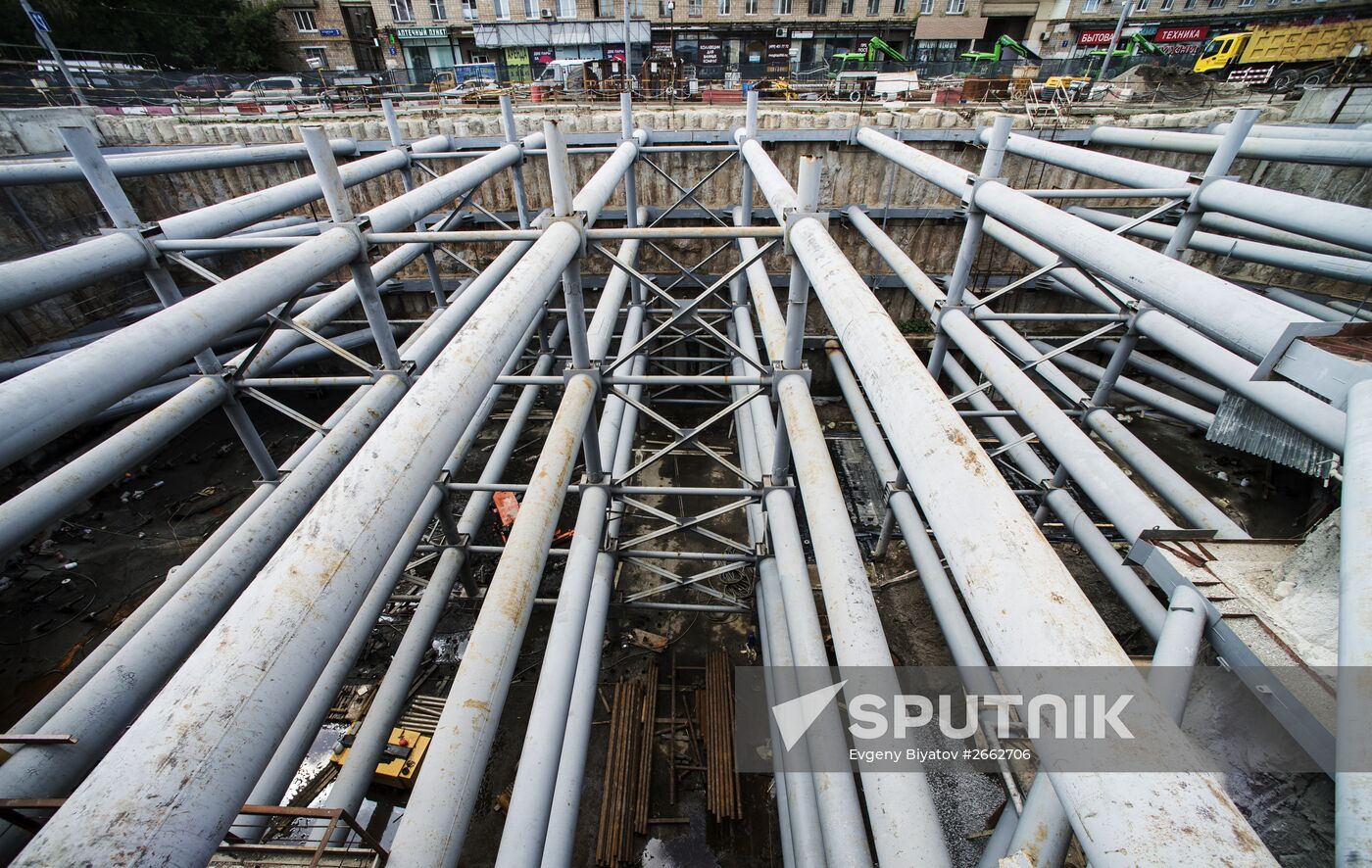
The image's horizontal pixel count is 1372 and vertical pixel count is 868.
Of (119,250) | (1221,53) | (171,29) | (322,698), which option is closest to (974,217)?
(322,698)

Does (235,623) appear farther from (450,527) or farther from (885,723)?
(450,527)

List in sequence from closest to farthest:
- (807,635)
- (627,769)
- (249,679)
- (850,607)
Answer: (249,679), (850,607), (807,635), (627,769)

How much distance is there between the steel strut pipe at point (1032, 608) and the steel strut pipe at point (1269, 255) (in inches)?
258

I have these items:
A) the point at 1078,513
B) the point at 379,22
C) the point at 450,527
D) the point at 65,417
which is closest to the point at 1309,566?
the point at 1078,513

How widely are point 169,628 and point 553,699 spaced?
9.53 feet

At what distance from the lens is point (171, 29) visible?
1035 inches

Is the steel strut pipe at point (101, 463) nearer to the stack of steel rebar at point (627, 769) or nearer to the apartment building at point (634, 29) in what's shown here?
the stack of steel rebar at point (627, 769)

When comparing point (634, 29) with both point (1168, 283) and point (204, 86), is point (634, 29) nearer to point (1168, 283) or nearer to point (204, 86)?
point (204, 86)

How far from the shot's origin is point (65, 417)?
8.61 feet

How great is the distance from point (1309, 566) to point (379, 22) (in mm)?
41151

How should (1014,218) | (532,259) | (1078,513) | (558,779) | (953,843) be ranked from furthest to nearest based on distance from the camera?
(1078,513) → (953,843) → (1014,218) → (558,779) → (532,259)

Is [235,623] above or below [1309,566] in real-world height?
above

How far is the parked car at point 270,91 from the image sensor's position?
1922 centimetres

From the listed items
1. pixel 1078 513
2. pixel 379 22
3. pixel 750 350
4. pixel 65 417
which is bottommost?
pixel 1078 513
